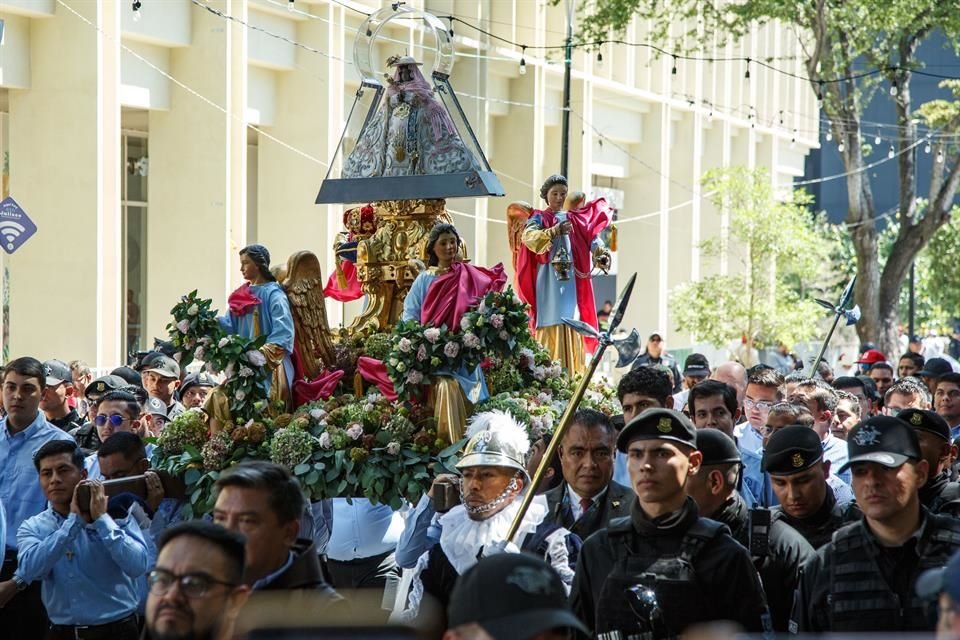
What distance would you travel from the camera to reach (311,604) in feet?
14.0

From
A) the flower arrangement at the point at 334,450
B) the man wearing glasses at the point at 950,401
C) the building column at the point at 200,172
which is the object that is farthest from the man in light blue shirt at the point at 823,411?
the building column at the point at 200,172

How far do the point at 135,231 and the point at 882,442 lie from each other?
2136 centimetres

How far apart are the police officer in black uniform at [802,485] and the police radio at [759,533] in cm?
41

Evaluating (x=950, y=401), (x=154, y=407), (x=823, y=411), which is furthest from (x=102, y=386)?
(x=950, y=401)

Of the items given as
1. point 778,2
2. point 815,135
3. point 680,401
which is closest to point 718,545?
point 680,401

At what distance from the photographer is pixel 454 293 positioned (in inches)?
408

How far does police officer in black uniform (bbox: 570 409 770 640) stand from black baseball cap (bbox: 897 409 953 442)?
1.88 m

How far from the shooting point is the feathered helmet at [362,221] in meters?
12.4

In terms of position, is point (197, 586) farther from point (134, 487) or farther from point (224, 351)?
point (224, 351)

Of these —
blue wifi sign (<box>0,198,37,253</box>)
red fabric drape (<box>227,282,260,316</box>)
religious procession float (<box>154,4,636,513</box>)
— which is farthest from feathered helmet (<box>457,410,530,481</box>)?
blue wifi sign (<box>0,198,37,253</box>)

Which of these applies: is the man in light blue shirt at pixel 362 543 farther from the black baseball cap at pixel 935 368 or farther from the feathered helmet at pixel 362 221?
the black baseball cap at pixel 935 368

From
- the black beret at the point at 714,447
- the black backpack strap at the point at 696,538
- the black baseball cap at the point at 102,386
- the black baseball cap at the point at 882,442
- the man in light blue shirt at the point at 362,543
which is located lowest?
the man in light blue shirt at the point at 362,543

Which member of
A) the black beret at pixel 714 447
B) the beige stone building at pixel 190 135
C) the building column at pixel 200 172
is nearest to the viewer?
the black beret at pixel 714 447

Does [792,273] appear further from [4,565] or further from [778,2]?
[4,565]
